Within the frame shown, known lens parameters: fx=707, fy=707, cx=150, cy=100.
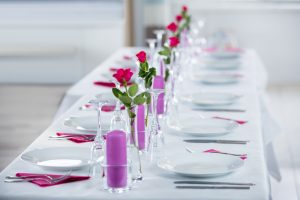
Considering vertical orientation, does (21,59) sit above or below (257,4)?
below

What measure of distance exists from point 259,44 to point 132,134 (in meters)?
6.37

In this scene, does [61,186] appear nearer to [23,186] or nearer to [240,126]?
[23,186]

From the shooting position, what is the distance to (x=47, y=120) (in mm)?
6492

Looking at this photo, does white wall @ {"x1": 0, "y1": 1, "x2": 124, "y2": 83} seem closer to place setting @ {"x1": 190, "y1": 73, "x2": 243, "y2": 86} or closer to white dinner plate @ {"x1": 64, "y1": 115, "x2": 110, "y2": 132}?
place setting @ {"x1": 190, "y1": 73, "x2": 243, "y2": 86}

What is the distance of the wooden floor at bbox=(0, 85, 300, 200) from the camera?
4.82 m

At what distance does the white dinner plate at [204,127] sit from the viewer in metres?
2.66

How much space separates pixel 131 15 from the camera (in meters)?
8.36

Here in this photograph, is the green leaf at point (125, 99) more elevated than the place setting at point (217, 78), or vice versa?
the green leaf at point (125, 99)

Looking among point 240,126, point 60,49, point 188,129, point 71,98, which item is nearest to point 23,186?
point 188,129

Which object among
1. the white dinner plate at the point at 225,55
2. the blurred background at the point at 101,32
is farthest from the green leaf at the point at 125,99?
the blurred background at the point at 101,32

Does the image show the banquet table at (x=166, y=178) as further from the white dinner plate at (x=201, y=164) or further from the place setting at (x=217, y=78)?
the place setting at (x=217, y=78)

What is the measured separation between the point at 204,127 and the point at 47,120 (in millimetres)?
3849

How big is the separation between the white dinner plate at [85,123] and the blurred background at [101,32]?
516cm

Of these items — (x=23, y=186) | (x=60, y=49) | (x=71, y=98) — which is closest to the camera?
(x=23, y=186)
